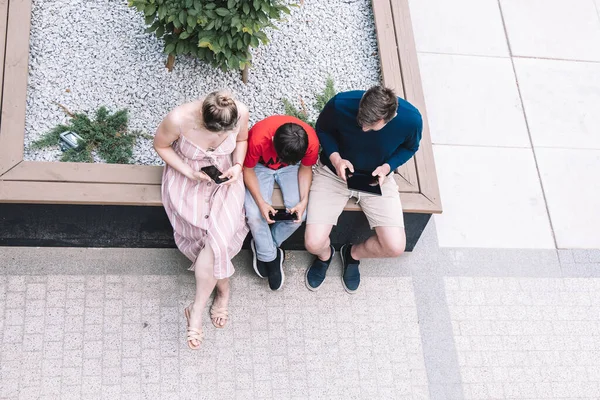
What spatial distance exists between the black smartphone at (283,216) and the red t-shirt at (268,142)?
0.32 m

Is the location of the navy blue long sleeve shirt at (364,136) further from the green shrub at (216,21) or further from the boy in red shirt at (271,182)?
the green shrub at (216,21)

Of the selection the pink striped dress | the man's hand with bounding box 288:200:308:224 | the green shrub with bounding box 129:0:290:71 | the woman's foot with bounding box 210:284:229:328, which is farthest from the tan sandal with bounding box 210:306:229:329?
the green shrub with bounding box 129:0:290:71

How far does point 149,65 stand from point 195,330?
2007 mm

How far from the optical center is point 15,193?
3.86 meters

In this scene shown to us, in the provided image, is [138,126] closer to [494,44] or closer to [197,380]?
[197,380]

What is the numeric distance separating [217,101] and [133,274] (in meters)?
1.54

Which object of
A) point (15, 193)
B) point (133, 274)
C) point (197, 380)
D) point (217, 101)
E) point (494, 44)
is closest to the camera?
point (217, 101)

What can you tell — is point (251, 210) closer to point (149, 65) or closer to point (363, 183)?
point (363, 183)

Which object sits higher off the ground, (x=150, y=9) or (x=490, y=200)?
(x=150, y=9)

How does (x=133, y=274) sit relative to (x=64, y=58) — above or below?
below

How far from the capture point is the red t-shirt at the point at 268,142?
3.95m

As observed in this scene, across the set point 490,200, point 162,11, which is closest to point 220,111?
point 162,11

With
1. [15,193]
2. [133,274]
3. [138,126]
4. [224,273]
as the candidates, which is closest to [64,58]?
[138,126]

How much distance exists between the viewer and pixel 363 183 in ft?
13.4
